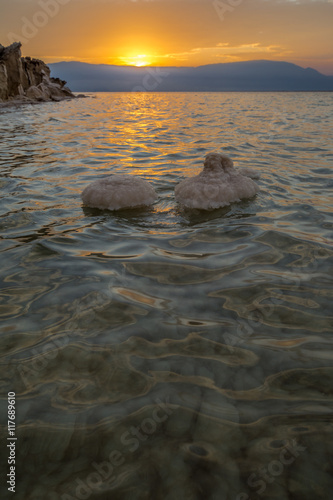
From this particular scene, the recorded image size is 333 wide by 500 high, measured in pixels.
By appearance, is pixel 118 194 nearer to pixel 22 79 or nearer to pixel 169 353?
pixel 169 353

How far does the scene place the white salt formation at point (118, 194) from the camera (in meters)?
5.05

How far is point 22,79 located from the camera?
49875 mm

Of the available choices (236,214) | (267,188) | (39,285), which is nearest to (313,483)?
(39,285)

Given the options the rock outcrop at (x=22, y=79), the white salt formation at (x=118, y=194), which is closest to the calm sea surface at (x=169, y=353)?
the white salt formation at (x=118, y=194)

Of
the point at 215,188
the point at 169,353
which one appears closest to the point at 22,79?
the point at 215,188

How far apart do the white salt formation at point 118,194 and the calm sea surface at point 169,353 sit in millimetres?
188

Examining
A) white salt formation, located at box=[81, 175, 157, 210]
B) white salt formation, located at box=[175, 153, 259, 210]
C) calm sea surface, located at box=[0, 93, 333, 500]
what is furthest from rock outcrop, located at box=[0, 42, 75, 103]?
calm sea surface, located at box=[0, 93, 333, 500]

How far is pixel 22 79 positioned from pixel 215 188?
54.8 metres

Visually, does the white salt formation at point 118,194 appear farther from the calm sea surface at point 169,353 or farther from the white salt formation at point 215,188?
the white salt formation at point 215,188

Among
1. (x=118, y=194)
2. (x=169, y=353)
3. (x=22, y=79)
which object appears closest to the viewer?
(x=169, y=353)

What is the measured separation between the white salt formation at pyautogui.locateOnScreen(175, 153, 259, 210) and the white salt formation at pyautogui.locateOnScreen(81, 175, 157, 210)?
54 cm

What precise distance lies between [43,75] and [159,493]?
6826cm

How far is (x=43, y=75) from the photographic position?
2322 inches

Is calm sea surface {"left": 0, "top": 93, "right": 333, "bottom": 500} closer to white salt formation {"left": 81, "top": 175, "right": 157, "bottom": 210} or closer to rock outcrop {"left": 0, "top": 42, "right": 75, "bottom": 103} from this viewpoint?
white salt formation {"left": 81, "top": 175, "right": 157, "bottom": 210}
